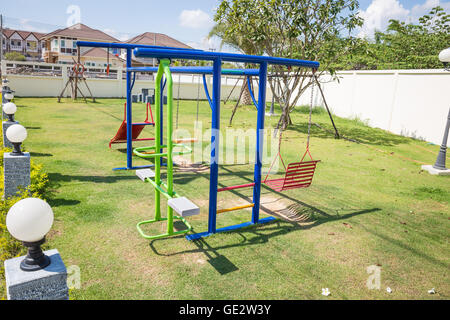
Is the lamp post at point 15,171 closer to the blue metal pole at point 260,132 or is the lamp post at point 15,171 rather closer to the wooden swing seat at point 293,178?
the blue metal pole at point 260,132

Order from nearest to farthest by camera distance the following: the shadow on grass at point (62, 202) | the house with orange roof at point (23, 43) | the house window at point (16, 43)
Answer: the shadow on grass at point (62, 202) → the house with orange roof at point (23, 43) → the house window at point (16, 43)

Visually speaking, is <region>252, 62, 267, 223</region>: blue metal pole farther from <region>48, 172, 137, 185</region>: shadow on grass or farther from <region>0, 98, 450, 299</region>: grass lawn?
<region>48, 172, 137, 185</region>: shadow on grass

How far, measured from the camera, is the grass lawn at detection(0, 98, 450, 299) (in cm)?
338

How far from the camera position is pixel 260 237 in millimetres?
4465

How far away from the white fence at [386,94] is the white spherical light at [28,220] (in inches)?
274

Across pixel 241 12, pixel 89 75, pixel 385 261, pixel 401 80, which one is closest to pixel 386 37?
pixel 401 80

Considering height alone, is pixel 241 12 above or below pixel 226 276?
above

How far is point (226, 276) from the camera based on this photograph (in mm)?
3508

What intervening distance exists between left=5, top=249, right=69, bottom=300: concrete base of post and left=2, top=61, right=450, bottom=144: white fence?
7042mm

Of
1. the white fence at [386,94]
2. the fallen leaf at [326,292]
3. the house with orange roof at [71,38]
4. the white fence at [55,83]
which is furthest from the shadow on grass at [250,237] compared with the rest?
the house with orange roof at [71,38]

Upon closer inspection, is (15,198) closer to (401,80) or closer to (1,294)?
(1,294)

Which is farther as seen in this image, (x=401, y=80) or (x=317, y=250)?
(x=401, y=80)

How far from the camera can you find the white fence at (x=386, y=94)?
11.9 metres
